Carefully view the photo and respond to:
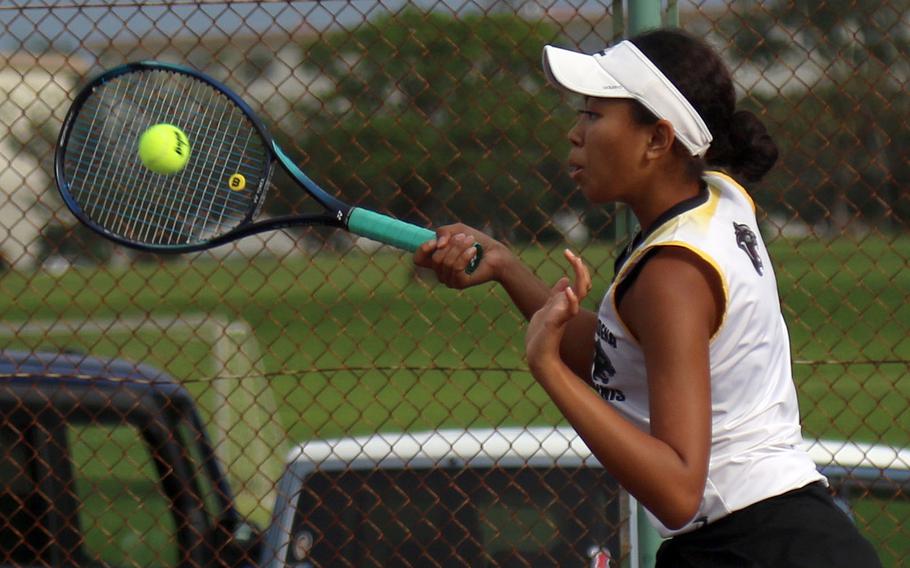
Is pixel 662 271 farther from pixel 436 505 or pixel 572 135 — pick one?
pixel 436 505

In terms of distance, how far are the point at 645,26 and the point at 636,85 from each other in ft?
3.77

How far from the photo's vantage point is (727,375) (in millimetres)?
2184

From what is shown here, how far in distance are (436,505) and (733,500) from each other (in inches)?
81.8

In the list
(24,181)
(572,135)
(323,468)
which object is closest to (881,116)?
(323,468)

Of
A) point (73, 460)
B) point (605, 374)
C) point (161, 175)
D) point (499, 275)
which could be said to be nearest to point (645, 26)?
point (499, 275)

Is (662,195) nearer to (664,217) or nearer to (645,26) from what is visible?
(664,217)

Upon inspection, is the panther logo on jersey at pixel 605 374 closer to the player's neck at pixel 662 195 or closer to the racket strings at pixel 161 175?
the player's neck at pixel 662 195

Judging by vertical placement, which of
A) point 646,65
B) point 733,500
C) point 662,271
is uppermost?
point 646,65

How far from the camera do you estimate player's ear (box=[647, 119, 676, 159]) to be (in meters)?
2.24

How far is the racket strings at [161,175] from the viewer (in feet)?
10.8

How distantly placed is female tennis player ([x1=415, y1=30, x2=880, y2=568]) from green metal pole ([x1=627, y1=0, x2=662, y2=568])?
3.27ft

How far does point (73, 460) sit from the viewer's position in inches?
172

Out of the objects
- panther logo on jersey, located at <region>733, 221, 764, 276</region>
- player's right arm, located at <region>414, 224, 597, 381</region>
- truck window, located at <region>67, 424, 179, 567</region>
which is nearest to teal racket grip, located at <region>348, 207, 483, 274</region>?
player's right arm, located at <region>414, 224, 597, 381</region>

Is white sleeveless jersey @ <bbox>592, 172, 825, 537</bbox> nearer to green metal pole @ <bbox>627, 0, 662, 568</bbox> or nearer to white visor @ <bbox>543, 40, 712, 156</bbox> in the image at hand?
white visor @ <bbox>543, 40, 712, 156</bbox>
